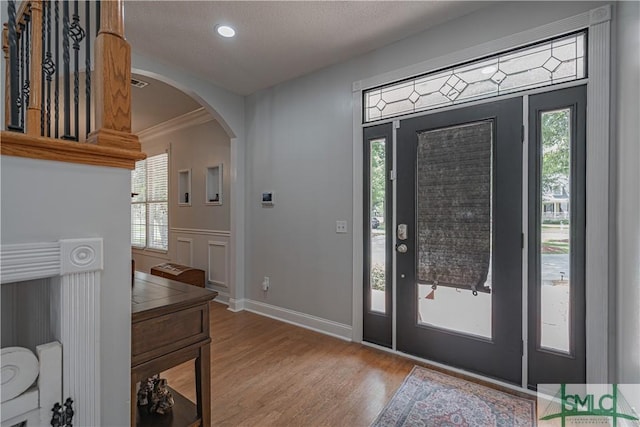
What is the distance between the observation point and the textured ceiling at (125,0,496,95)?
7.44 ft

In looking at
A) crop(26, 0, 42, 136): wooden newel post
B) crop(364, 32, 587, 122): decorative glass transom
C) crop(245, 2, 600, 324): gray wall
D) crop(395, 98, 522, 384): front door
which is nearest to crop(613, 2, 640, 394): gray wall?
crop(364, 32, 587, 122): decorative glass transom

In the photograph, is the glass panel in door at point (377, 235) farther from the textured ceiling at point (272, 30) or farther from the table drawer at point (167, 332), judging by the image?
the table drawer at point (167, 332)

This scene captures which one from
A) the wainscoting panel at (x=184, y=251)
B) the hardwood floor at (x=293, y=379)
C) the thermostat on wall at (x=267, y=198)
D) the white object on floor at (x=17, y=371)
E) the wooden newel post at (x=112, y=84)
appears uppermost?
the wooden newel post at (x=112, y=84)

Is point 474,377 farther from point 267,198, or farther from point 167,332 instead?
point 267,198

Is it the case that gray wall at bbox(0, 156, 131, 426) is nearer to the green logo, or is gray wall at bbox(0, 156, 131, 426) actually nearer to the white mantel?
the white mantel

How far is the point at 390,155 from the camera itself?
8.95 feet

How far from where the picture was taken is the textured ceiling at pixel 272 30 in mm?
2268

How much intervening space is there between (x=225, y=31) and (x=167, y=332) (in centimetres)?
241

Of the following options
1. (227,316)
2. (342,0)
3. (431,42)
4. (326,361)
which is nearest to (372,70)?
(431,42)

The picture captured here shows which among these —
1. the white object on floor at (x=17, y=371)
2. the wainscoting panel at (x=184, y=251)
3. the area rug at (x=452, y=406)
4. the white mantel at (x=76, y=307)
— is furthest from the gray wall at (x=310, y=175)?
the white object on floor at (x=17, y=371)

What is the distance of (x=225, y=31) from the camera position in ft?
8.42

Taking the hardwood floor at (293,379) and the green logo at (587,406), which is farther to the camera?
the hardwood floor at (293,379)

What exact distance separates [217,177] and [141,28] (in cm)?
236

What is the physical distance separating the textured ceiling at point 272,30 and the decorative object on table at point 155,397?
8.10ft
